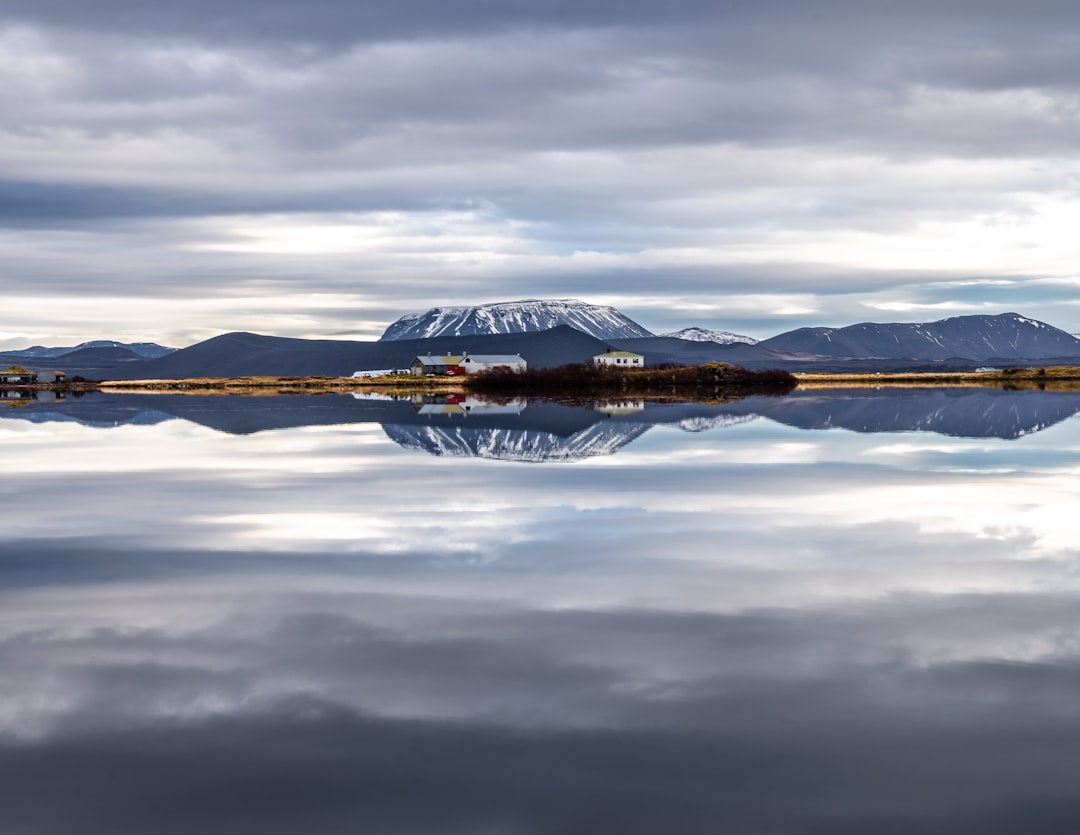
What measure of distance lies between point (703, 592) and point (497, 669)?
12.9 feet

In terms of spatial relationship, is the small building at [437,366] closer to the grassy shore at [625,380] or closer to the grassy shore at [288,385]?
the grassy shore at [288,385]

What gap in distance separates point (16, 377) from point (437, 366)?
6740cm

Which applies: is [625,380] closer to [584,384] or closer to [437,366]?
[584,384]

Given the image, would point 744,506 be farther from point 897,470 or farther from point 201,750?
point 201,750

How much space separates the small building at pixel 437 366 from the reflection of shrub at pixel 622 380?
201 feet

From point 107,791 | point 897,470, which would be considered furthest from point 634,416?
point 107,791

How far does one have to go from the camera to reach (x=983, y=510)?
19688 mm

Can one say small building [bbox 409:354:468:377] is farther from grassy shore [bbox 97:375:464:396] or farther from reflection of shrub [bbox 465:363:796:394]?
reflection of shrub [bbox 465:363:796:394]

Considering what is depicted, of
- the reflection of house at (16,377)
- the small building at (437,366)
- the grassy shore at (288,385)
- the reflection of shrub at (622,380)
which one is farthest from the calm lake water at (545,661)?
the small building at (437,366)

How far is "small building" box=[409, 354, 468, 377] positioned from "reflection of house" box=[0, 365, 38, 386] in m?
60.4

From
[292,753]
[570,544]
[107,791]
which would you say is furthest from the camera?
[570,544]

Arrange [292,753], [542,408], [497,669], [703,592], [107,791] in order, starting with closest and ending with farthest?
[107,791] < [292,753] < [497,669] < [703,592] < [542,408]

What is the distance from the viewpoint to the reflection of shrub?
120 m

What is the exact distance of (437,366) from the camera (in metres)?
195
